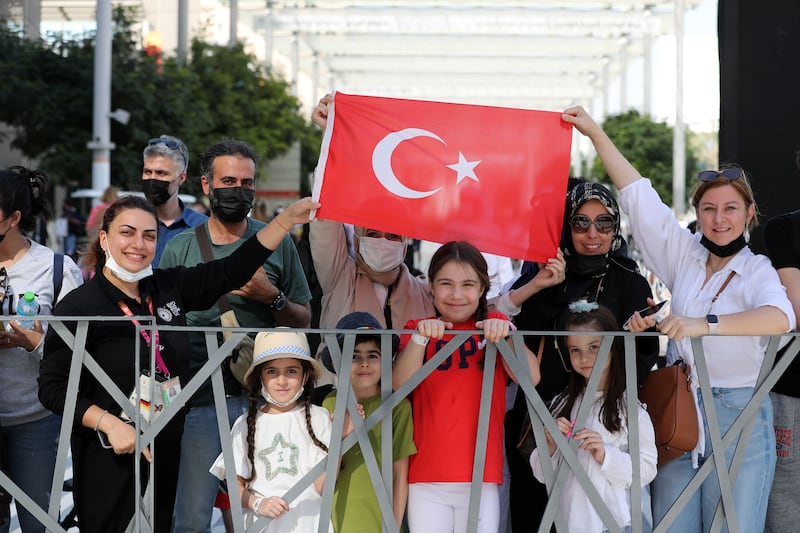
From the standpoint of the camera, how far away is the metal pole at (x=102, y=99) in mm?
19344

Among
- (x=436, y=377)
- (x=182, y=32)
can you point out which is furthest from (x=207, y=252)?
(x=182, y=32)

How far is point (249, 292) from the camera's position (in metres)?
4.71

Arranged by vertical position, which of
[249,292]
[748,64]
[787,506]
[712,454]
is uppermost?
[748,64]

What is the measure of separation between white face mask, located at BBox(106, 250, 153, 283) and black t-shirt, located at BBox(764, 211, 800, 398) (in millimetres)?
2377

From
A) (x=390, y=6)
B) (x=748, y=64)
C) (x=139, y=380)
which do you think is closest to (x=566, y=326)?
(x=139, y=380)

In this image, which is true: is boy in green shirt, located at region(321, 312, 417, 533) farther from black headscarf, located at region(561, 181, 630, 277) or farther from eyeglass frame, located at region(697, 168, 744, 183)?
eyeglass frame, located at region(697, 168, 744, 183)

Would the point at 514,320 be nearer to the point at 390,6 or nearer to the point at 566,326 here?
the point at 566,326

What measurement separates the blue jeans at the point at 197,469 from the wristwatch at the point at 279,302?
18.4 inches

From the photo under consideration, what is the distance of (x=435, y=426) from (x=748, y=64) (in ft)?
9.96

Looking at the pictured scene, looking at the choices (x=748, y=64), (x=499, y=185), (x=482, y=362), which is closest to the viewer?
(x=482, y=362)

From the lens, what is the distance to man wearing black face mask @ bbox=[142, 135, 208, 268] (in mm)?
5629

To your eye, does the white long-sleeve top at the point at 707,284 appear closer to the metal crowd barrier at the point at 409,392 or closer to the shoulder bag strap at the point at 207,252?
the metal crowd barrier at the point at 409,392

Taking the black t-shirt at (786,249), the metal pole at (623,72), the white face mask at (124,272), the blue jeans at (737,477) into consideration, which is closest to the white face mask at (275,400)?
the white face mask at (124,272)

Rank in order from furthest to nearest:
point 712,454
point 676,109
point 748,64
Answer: point 676,109 < point 748,64 < point 712,454
